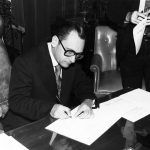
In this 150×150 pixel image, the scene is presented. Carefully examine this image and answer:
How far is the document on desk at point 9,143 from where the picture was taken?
4.58 feet

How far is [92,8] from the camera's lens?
4.66 metres

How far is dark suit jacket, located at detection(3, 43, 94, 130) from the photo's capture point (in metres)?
1.84

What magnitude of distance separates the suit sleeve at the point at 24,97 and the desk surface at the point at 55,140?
0.68 feet

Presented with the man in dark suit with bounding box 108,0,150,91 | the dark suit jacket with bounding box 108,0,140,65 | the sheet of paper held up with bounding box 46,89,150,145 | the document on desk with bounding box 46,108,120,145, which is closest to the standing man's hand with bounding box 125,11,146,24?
the man in dark suit with bounding box 108,0,150,91

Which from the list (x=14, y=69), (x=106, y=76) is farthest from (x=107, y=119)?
(x=106, y=76)

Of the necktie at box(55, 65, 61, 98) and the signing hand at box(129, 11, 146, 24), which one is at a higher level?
the signing hand at box(129, 11, 146, 24)

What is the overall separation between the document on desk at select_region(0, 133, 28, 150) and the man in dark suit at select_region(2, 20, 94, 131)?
0.32 meters

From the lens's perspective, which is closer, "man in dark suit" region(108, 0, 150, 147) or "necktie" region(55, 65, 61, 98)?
"necktie" region(55, 65, 61, 98)

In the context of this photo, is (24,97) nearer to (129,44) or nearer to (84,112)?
(84,112)

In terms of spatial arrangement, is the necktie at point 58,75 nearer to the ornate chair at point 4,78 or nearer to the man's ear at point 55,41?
the man's ear at point 55,41

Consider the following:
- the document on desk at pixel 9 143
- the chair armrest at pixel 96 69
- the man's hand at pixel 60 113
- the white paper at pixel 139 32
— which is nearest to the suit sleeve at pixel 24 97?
the man's hand at pixel 60 113

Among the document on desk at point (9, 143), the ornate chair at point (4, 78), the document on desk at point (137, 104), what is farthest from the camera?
the ornate chair at point (4, 78)

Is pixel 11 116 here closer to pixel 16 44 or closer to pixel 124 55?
pixel 124 55

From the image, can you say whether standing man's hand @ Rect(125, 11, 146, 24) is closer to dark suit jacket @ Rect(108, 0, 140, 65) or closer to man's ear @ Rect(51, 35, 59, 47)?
dark suit jacket @ Rect(108, 0, 140, 65)
